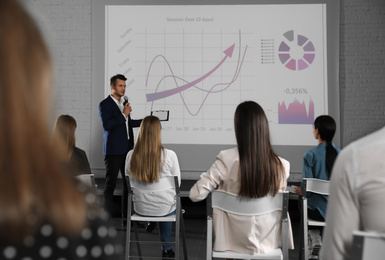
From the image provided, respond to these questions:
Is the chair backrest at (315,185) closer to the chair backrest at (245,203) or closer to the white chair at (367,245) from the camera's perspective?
the chair backrest at (245,203)

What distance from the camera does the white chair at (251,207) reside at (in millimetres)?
2443

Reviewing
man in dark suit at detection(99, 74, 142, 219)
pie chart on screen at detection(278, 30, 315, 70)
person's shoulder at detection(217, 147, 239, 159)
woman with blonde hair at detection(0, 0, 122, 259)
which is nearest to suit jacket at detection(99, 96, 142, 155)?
man in dark suit at detection(99, 74, 142, 219)

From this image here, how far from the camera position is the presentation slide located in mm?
6004

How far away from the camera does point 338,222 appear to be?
1131 millimetres

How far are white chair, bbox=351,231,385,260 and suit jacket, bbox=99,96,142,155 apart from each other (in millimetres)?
4291

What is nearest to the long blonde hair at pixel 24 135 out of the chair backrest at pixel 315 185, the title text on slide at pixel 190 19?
the chair backrest at pixel 315 185

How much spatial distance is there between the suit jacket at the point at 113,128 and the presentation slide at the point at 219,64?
0.79 metres

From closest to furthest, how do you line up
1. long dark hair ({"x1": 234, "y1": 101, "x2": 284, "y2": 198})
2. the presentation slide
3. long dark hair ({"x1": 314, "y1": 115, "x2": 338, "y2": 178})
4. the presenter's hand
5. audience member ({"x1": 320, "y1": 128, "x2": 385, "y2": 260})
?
audience member ({"x1": 320, "y1": 128, "x2": 385, "y2": 260}) < long dark hair ({"x1": 234, "y1": 101, "x2": 284, "y2": 198}) < long dark hair ({"x1": 314, "y1": 115, "x2": 338, "y2": 178}) < the presenter's hand < the presentation slide

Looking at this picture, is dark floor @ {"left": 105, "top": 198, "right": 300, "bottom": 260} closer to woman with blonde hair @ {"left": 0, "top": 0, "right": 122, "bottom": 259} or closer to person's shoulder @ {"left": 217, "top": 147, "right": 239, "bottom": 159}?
person's shoulder @ {"left": 217, "top": 147, "right": 239, "bottom": 159}

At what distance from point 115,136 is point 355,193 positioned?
4.41 meters

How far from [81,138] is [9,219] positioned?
19.6 ft

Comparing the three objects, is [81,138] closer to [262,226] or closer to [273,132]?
[273,132]

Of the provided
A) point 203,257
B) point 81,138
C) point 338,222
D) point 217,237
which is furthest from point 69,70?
point 338,222

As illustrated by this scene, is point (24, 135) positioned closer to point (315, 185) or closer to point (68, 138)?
point (315, 185)
